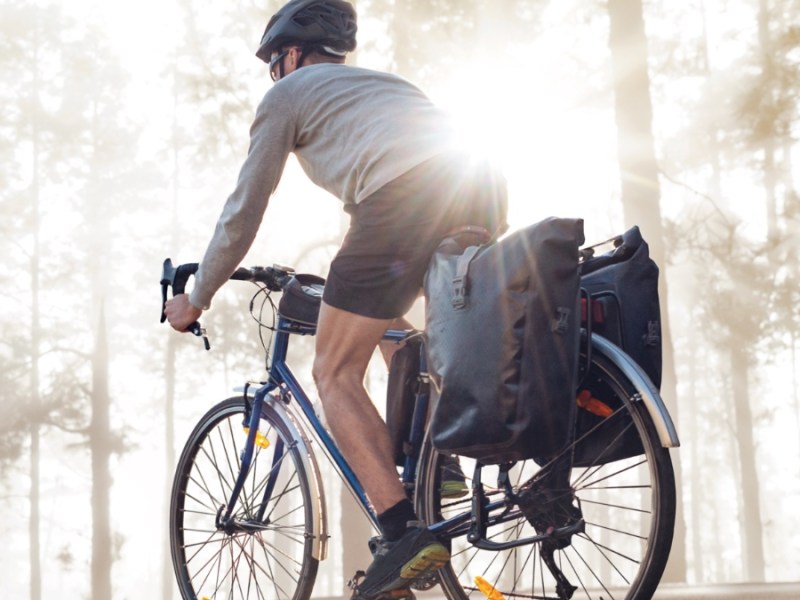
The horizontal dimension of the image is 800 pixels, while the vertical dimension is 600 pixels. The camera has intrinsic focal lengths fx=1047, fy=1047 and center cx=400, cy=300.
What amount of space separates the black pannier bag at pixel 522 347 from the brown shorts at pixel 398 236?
300 mm

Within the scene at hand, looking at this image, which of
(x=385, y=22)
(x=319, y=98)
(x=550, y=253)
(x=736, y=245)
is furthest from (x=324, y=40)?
(x=736, y=245)

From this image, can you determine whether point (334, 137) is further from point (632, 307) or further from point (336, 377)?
point (632, 307)

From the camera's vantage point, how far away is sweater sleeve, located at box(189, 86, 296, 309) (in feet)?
10.6

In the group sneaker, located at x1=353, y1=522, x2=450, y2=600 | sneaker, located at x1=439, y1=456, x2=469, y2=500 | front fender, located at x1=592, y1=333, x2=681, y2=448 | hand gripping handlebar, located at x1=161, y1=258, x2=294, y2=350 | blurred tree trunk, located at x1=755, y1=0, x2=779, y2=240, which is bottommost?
sneaker, located at x1=353, y1=522, x2=450, y2=600

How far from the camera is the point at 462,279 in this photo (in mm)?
2865

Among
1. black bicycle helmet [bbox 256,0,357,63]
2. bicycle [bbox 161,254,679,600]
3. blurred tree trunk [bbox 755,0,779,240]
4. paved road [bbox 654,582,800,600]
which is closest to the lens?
bicycle [bbox 161,254,679,600]

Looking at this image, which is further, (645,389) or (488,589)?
(488,589)

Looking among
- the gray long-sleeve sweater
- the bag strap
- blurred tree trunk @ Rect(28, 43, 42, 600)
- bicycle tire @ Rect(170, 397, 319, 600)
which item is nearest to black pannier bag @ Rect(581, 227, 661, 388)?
the bag strap

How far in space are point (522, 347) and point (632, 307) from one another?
44 centimetres

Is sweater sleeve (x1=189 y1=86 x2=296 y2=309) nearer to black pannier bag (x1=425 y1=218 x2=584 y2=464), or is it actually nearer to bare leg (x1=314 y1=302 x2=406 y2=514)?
bare leg (x1=314 y1=302 x2=406 y2=514)

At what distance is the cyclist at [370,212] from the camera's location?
10.1 ft

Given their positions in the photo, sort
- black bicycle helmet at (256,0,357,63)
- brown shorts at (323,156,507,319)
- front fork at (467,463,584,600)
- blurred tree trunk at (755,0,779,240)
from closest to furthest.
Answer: front fork at (467,463,584,600) < brown shorts at (323,156,507,319) < black bicycle helmet at (256,0,357,63) < blurred tree trunk at (755,0,779,240)

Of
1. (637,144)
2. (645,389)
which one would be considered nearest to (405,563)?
(645,389)

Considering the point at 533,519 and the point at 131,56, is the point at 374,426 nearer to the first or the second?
the point at 533,519
